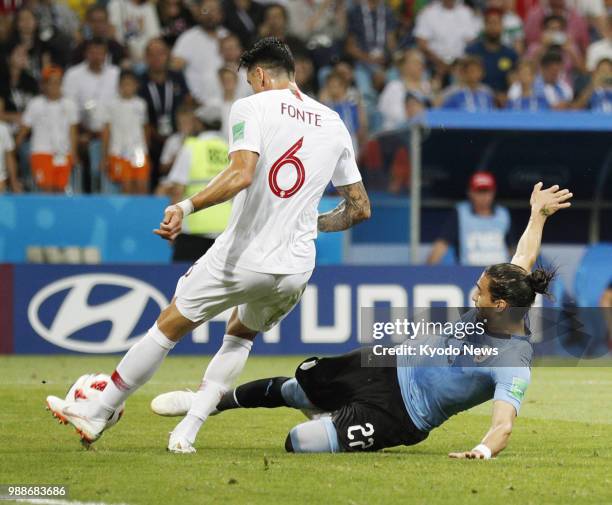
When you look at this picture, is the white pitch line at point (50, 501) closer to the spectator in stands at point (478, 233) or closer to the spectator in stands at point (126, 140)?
the spectator in stands at point (478, 233)

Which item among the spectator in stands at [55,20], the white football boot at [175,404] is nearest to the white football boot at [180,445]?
the white football boot at [175,404]

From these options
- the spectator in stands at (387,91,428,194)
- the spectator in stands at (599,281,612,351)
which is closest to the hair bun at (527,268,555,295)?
the spectator in stands at (387,91,428,194)

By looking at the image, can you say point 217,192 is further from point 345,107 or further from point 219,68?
point 219,68

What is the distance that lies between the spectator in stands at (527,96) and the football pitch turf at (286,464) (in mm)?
7022

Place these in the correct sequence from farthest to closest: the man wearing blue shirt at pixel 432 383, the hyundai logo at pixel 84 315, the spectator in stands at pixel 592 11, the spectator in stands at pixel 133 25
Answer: the spectator in stands at pixel 592 11 < the spectator in stands at pixel 133 25 < the hyundai logo at pixel 84 315 < the man wearing blue shirt at pixel 432 383

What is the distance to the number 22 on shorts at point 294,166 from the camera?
22.1ft

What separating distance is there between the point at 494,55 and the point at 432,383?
11242 millimetres

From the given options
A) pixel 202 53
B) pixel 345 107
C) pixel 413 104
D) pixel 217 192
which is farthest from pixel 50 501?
pixel 202 53

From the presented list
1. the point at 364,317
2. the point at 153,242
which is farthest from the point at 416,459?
the point at 153,242

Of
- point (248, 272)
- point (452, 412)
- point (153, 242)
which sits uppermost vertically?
point (248, 272)

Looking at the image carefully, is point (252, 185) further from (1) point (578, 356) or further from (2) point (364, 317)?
(1) point (578, 356)

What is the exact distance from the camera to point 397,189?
1491cm

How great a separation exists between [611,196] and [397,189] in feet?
12.3

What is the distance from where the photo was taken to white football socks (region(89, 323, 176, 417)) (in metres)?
6.66
